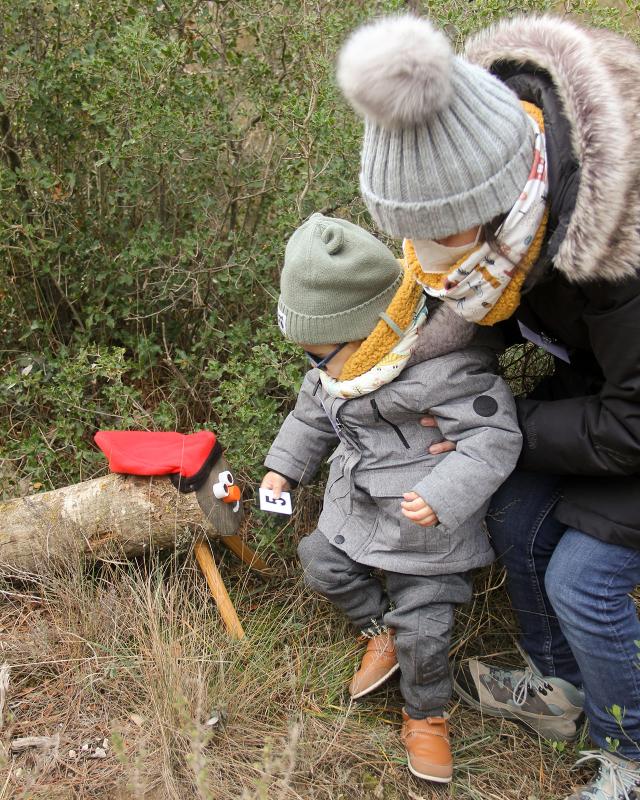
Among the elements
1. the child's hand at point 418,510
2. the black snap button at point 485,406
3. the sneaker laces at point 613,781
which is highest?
the black snap button at point 485,406

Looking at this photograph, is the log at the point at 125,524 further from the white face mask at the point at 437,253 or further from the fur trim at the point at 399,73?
the fur trim at the point at 399,73

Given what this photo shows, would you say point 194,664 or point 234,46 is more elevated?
point 234,46

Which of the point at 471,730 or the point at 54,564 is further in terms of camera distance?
the point at 54,564

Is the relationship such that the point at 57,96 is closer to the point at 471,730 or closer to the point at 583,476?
the point at 583,476

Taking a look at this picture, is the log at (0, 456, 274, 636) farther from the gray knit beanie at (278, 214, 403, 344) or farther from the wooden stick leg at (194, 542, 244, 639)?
the gray knit beanie at (278, 214, 403, 344)

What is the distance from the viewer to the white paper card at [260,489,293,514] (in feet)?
8.75

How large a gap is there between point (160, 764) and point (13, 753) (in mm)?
502

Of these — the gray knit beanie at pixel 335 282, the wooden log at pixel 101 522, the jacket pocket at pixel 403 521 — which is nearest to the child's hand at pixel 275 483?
the wooden log at pixel 101 522

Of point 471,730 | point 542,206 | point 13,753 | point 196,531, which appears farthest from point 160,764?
point 542,206

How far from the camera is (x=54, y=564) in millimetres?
2822

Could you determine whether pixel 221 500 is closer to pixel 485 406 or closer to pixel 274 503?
pixel 274 503

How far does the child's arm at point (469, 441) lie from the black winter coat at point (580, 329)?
63 mm

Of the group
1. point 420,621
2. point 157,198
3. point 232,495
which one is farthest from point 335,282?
point 157,198

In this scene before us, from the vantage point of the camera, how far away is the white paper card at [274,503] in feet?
8.75
